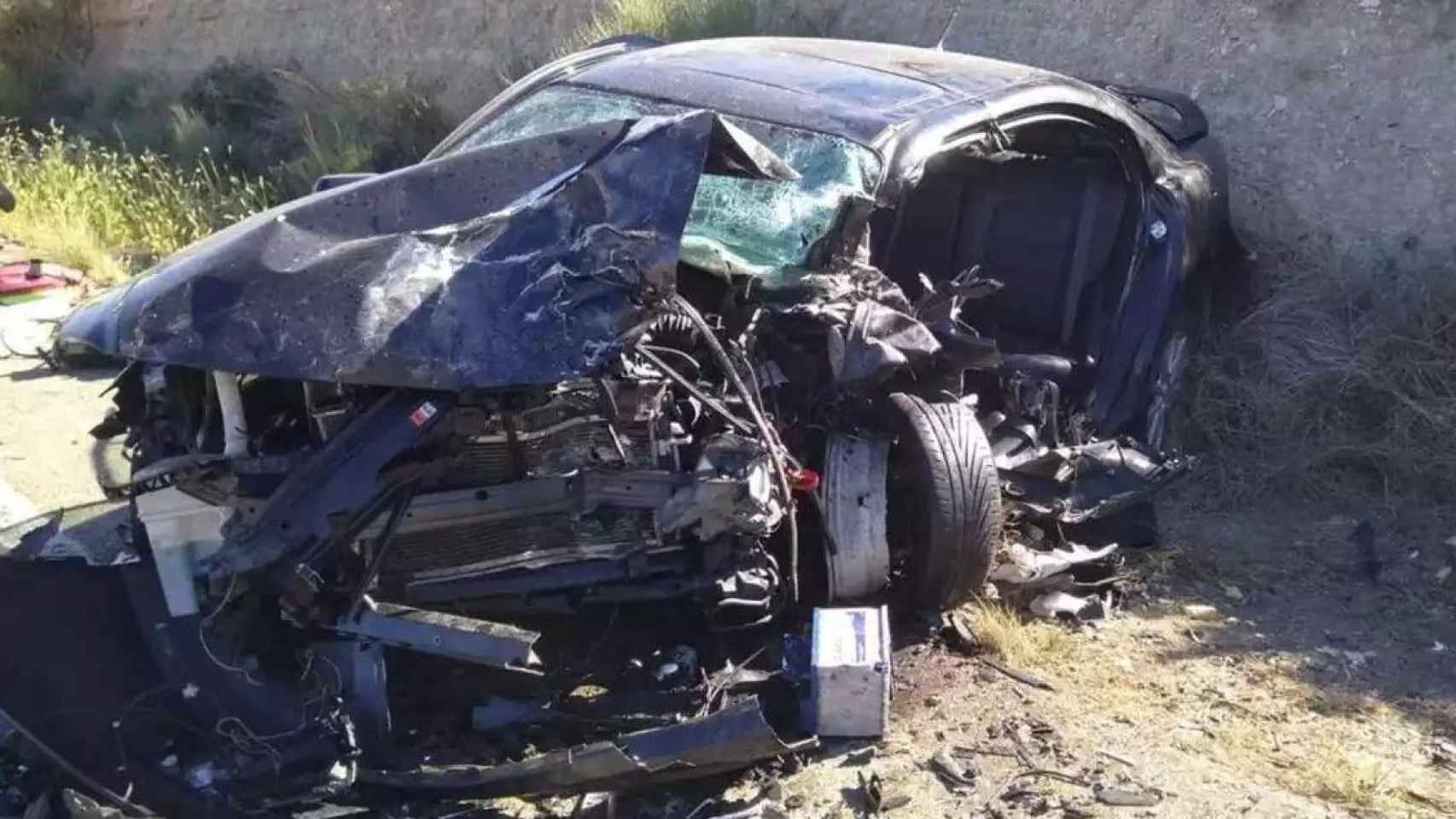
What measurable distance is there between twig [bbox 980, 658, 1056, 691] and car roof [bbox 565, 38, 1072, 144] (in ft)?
5.57

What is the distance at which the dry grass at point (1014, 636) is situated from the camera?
4.64 meters

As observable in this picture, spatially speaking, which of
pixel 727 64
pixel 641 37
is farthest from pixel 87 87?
pixel 727 64

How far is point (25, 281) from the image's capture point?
952 cm

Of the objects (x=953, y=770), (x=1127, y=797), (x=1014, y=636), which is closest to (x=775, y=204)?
(x=1014, y=636)

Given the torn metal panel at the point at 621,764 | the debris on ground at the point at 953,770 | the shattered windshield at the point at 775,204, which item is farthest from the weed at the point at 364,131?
the debris on ground at the point at 953,770

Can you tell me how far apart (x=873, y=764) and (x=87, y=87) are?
16.8 meters

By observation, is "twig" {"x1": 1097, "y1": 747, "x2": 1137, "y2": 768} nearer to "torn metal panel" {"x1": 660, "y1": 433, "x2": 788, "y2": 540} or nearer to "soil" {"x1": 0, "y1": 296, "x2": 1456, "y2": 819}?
"soil" {"x1": 0, "y1": 296, "x2": 1456, "y2": 819}

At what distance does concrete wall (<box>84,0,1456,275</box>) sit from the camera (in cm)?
746

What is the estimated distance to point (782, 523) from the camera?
436 centimetres

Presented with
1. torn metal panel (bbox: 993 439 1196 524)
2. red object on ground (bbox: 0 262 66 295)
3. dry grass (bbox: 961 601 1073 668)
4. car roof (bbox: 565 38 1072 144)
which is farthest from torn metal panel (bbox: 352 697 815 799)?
red object on ground (bbox: 0 262 66 295)

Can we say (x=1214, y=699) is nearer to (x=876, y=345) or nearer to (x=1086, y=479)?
(x=1086, y=479)

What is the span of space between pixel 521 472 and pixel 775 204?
4.45ft

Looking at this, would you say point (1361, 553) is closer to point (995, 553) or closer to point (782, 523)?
point (995, 553)

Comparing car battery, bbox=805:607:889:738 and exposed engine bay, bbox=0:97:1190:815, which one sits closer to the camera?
exposed engine bay, bbox=0:97:1190:815
